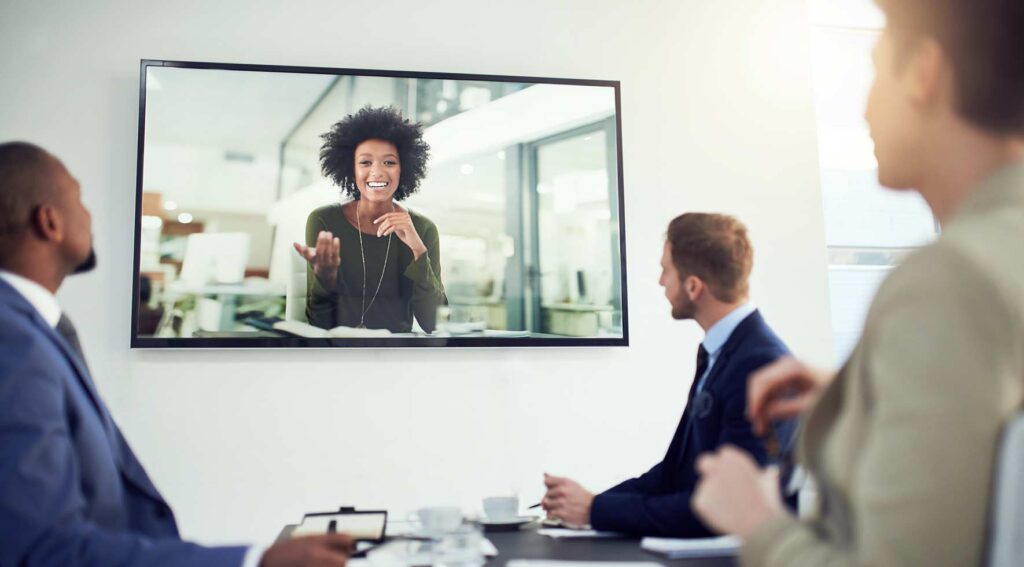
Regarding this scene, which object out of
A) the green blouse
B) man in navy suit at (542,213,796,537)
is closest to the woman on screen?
the green blouse

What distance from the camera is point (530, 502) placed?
9.57 ft

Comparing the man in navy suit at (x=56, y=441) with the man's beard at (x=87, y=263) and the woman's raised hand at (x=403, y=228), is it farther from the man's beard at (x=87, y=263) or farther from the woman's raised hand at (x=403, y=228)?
the woman's raised hand at (x=403, y=228)

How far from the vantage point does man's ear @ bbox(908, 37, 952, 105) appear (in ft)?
2.61

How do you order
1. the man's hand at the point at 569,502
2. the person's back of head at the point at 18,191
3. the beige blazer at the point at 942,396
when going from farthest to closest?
the man's hand at the point at 569,502
the person's back of head at the point at 18,191
the beige blazer at the point at 942,396

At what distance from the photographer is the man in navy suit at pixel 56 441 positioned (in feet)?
3.45

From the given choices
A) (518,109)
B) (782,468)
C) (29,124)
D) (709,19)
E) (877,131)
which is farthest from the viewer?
(709,19)

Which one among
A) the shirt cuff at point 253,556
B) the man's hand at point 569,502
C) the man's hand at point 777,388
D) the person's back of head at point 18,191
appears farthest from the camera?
the man's hand at point 569,502

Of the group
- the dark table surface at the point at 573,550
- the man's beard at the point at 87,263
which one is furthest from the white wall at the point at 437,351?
the man's beard at the point at 87,263

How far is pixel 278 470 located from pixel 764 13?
284 centimetres

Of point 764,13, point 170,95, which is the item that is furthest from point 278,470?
point 764,13

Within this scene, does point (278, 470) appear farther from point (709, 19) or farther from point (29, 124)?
point (709, 19)

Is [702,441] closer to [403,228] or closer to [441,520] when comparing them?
[441,520]

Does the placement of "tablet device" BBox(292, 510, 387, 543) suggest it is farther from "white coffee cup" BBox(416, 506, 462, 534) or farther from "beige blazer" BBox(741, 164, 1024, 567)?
"beige blazer" BBox(741, 164, 1024, 567)

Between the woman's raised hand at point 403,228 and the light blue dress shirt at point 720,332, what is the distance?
1297 mm
